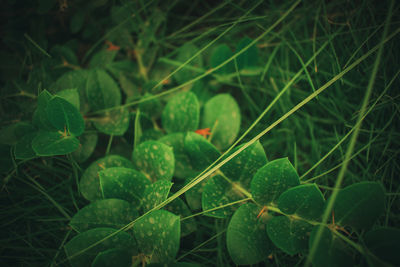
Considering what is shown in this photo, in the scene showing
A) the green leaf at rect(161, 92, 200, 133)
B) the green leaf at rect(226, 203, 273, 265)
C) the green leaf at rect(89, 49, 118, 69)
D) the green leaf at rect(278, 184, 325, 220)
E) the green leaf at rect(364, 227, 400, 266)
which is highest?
the green leaf at rect(89, 49, 118, 69)

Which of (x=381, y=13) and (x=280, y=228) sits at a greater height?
(x=381, y=13)

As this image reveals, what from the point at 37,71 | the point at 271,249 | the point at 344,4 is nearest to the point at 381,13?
the point at 344,4

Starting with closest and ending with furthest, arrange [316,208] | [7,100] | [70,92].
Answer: [316,208] < [70,92] < [7,100]

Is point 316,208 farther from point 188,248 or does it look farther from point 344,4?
point 344,4

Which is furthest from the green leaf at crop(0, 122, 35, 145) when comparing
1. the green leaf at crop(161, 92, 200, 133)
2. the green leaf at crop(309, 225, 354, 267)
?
the green leaf at crop(309, 225, 354, 267)

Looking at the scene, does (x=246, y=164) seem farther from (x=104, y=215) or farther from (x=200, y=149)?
(x=104, y=215)

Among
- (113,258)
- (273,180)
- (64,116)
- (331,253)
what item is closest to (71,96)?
(64,116)

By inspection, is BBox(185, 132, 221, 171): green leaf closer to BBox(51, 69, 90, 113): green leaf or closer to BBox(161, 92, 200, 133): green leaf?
BBox(161, 92, 200, 133): green leaf

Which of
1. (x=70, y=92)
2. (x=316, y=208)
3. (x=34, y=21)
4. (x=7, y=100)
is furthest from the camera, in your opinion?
(x=34, y=21)
